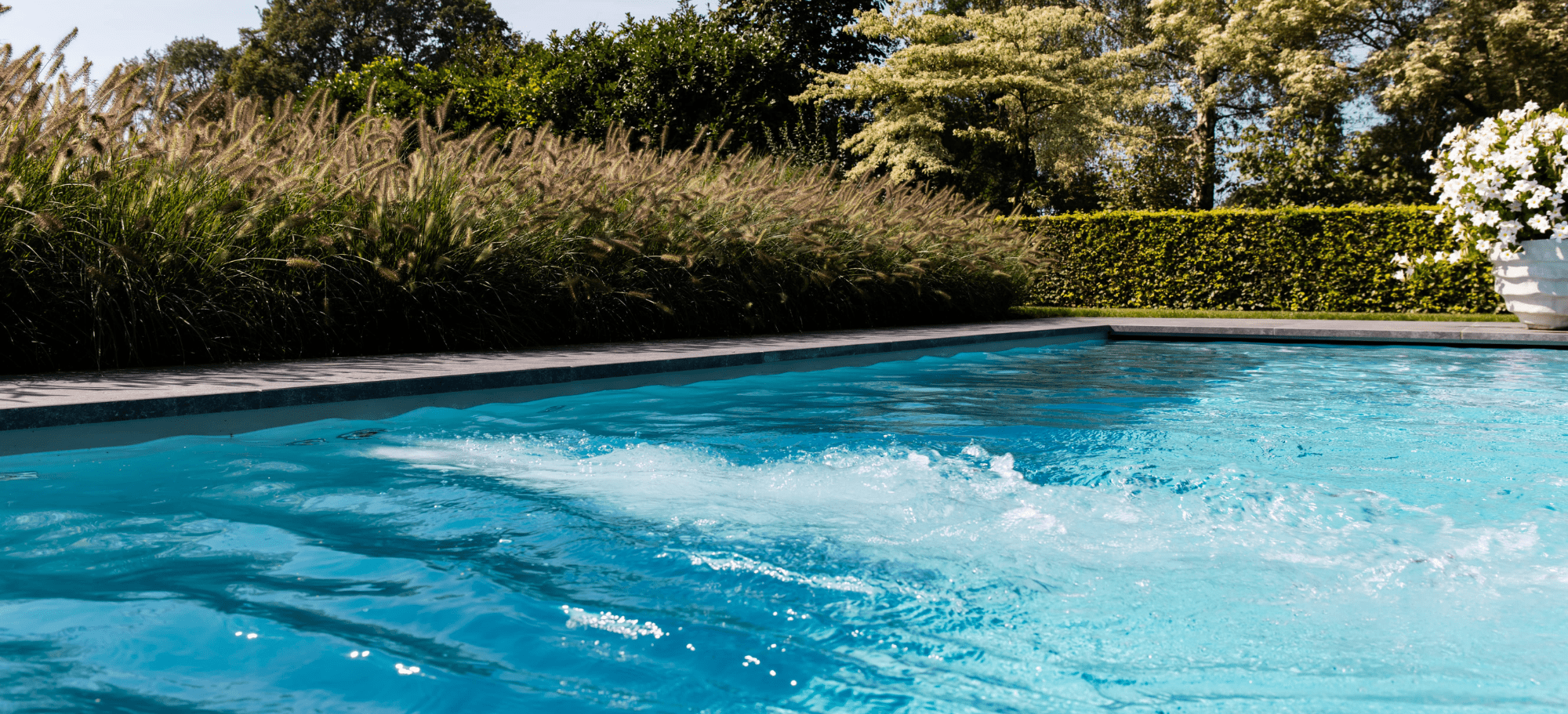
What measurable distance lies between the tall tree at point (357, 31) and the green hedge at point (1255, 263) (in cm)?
2665

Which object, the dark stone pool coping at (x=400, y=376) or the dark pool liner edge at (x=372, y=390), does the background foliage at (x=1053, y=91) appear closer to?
the dark stone pool coping at (x=400, y=376)

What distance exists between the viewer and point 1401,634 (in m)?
2.50

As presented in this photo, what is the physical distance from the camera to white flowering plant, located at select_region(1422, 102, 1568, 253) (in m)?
9.38

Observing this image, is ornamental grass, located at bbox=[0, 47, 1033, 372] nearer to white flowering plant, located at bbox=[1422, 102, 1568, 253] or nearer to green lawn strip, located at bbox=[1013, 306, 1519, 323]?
green lawn strip, located at bbox=[1013, 306, 1519, 323]

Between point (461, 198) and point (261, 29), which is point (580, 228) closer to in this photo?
point (461, 198)

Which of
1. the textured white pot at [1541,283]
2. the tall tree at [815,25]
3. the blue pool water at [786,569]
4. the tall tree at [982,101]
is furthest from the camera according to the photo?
the tall tree at [815,25]

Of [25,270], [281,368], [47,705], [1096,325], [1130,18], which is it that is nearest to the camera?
[47,705]

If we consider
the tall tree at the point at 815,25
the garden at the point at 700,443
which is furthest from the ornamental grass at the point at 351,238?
the tall tree at the point at 815,25

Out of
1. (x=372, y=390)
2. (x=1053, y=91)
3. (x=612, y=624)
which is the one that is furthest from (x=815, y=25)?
(x=612, y=624)

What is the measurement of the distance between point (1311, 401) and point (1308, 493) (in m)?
2.64

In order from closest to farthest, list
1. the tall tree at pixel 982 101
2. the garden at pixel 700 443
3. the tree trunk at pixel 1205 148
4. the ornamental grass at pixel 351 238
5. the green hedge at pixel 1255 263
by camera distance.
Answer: the garden at pixel 700 443 < the ornamental grass at pixel 351 238 < the green hedge at pixel 1255 263 < the tall tree at pixel 982 101 < the tree trunk at pixel 1205 148

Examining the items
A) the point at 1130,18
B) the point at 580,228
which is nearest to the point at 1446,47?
the point at 1130,18

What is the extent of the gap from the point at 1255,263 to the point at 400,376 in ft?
41.3

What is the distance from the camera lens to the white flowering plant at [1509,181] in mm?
9375
